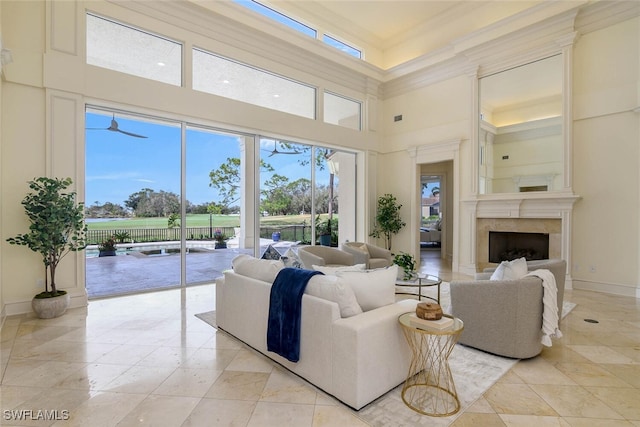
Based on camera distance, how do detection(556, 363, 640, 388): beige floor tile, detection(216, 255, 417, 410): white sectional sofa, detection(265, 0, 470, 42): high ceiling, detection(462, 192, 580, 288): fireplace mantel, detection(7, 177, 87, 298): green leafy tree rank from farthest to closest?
1. detection(265, 0, 470, 42): high ceiling
2. detection(462, 192, 580, 288): fireplace mantel
3. detection(7, 177, 87, 298): green leafy tree
4. detection(556, 363, 640, 388): beige floor tile
5. detection(216, 255, 417, 410): white sectional sofa

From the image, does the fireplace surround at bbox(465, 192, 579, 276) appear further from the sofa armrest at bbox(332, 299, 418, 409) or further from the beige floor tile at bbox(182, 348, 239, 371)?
the beige floor tile at bbox(182, 348, 239, 371)

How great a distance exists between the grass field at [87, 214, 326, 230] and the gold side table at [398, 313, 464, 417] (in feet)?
14.1

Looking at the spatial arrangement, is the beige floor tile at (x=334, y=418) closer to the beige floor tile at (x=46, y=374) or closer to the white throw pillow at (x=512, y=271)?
the white throw pillow at (x=512, y=271)

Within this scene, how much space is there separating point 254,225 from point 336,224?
2313 millimetres

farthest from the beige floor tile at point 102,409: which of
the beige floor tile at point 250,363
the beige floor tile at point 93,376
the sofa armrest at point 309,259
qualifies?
the sofa armrest at point 309,259

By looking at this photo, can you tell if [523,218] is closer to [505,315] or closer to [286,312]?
[505,315]

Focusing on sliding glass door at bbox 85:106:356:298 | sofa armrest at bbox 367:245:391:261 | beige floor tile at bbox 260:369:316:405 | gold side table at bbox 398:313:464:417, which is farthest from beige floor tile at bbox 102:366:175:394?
sofa armrest at bbox 367:245:391:261

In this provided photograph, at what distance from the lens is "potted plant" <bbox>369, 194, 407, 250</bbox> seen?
769 centimetres

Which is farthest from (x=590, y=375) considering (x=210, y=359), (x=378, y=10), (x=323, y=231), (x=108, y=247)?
(x=378, y=10)

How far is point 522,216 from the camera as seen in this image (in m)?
5.82

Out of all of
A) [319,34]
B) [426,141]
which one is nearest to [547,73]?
[426,141]

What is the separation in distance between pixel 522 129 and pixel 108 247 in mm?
7400

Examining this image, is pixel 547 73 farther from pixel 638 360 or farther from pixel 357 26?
pixel 638 360

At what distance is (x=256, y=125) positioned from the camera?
596 centimetres
